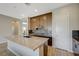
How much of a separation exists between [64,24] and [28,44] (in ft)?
2.59

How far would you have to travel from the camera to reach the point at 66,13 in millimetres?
1653

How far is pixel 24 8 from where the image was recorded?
1.67 metres

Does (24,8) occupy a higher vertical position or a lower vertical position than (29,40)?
higher

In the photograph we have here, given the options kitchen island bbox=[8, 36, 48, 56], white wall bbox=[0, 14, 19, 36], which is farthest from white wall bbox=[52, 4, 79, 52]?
white wall bbox=[0, 14, 19, 36]

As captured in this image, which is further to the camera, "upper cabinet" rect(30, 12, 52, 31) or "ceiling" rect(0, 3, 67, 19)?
"upper cabinet" rect(30, 12, 52, 31)

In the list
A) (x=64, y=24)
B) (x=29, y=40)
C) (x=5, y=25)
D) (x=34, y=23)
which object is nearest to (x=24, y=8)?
(x=34, y=23)

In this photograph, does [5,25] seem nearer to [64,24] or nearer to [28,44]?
[28,44]

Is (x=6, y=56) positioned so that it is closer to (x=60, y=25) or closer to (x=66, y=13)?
(x=60, y=25)

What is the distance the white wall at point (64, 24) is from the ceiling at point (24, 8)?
0.14m

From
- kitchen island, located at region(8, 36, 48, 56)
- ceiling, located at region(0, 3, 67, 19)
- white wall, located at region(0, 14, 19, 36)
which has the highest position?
ceiling, located at region(0, 3, 67, 19)

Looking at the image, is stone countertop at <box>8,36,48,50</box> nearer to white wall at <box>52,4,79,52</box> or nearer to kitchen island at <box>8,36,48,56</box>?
kitchen island at <box>8,36,48,56</box>

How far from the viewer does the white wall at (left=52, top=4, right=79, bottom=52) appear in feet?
5.34

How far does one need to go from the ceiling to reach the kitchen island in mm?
460

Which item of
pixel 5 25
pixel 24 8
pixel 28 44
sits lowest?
pixel 28 44
